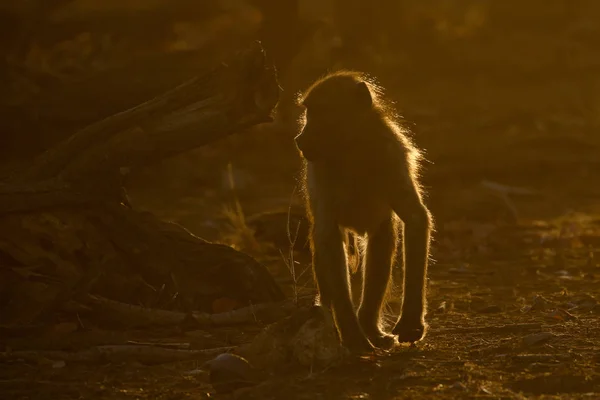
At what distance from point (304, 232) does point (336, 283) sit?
3.74m

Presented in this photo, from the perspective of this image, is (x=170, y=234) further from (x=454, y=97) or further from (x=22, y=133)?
(x=454, y=97)

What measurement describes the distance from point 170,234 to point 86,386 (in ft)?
6.47

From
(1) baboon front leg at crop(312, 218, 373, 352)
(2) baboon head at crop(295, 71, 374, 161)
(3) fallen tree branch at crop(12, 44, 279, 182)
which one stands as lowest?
(1) baboon front leg at crop(312, 218, 373, 352)

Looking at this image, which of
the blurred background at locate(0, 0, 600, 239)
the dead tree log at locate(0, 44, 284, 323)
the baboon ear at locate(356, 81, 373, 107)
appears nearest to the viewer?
the baboon ear at locate(356, 81, 373, 107)

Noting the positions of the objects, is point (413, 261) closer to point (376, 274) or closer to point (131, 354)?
point (376, 274)

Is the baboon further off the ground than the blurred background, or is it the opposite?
the baboon

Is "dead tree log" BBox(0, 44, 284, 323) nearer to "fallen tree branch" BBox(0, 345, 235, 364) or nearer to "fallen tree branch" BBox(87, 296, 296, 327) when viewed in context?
"fallen tree branch" BBox(87, 296, 296, 327)

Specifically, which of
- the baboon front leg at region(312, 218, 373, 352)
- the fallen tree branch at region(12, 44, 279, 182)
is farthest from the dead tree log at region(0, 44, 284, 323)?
the baboon front leg at region(312, 218, 373, 352)

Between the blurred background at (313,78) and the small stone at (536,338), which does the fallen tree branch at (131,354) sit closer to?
the small stone at (536,338)

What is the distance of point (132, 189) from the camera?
12070 mm

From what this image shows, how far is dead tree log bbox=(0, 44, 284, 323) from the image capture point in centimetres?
651

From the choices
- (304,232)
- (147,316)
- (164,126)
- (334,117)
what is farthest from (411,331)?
(304,232)

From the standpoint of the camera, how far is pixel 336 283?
5.27 m

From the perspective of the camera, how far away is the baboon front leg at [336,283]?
525cm
